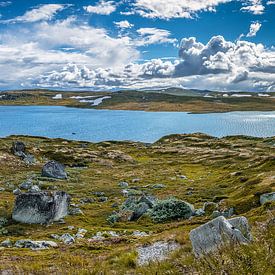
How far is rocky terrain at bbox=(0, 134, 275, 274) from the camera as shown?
8.81 meters

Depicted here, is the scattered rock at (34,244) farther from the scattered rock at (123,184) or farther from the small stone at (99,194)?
the scattered rock at (123,184)

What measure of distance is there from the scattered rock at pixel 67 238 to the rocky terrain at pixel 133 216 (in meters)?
0.11

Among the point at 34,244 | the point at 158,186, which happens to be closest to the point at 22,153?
the point at 158,186

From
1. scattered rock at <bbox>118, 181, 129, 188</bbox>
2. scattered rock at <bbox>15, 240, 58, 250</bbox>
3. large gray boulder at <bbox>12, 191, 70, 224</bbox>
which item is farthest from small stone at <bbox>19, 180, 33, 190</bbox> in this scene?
scattered rock at <bbox>15, 240, 58, 250</bbox>

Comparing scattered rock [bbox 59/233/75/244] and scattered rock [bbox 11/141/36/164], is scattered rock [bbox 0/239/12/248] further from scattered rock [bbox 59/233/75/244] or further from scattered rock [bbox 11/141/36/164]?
scattered rock [bbox 11/141/36/164]

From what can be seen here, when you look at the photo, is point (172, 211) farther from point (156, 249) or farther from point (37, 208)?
point (156, 249)

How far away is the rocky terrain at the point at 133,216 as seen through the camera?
8.81 meters

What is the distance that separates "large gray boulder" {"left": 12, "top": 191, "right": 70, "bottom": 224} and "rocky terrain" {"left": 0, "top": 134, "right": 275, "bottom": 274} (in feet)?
0.33

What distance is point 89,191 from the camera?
201 feet

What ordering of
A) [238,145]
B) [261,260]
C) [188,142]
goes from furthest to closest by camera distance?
[188,142] < [238,145] < [261,260]

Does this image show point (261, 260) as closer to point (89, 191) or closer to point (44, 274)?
point (44, 274)

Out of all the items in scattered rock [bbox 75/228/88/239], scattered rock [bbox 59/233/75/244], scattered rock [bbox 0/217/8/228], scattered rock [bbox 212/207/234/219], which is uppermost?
scattered rock [bbox 212/207/234/219]

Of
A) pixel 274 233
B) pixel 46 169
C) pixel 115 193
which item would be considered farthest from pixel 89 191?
pixel 274 233

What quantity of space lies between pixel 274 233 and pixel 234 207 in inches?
1031
